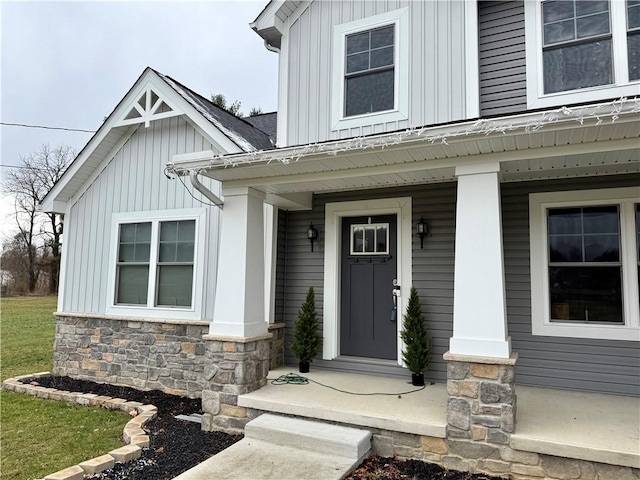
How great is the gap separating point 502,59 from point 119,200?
5.83 meters

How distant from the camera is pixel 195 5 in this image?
8828 millimetres

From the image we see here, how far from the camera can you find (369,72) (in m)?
5.35

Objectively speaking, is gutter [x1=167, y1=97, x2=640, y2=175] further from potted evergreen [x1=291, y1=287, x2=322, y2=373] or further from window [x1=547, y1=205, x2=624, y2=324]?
potted evergreen [x1=291, y1=287, x2=322, y2=373]

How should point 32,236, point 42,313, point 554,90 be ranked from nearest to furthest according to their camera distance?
point 554,90, point 42,313, point 32,236

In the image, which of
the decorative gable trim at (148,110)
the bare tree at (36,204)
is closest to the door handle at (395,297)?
the decorative gable trim at (148,110)

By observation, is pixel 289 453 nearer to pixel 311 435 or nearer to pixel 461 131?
pixel 311 435

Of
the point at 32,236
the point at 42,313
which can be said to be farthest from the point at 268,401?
the point at 32,236

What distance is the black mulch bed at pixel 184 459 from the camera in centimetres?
320

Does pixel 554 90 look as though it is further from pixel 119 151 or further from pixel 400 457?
pixel 119 151

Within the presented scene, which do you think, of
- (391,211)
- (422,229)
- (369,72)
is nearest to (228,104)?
(369,72)

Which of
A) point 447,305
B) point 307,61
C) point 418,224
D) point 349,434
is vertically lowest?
point 349,434

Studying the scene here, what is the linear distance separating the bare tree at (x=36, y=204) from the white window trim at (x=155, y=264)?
59.9ft

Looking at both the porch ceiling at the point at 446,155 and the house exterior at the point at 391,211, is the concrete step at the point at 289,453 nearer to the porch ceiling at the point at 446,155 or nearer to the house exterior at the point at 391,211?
the house exterior at the point at 391,211

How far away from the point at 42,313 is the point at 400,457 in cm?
1597
